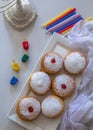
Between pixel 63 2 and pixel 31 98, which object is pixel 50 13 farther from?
pixel 31 98

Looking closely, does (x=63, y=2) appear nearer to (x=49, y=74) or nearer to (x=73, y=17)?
(x=73, y=17)

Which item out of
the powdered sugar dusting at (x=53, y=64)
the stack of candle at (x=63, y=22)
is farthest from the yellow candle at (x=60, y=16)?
the powdered sugar dusting at (x=53, y=64)

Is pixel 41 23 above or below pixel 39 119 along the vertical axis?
above

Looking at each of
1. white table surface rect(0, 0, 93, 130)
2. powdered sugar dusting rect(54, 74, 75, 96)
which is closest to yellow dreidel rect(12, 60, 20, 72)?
white table surface rect(0, 0, 93, 130)

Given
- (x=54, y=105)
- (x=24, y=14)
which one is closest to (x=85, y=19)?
(x=24, y=14)

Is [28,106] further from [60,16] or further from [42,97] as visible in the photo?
[60,16]

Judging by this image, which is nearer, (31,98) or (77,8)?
(31,98)

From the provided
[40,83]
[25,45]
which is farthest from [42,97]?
[25,45]

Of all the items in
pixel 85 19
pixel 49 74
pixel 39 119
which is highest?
pixel 85 19

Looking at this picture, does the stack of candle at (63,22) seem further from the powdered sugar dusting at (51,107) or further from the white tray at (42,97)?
the powdered sugar dusting at (51,107)
